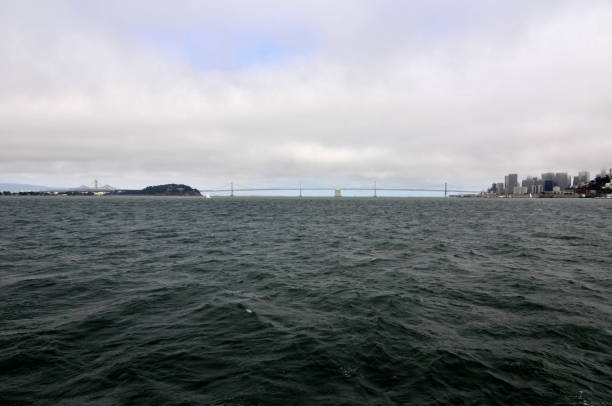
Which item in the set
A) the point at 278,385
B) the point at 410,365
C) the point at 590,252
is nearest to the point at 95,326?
the point at 278,385

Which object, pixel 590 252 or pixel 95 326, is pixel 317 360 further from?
pixel 590 252

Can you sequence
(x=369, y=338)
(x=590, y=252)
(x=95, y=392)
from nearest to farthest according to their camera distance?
(x=95, y=392)
(x=369, y=338)
(x=590, y=252)

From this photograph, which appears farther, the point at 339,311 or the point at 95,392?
the point at 339,311

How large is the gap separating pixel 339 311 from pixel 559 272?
13.8 m

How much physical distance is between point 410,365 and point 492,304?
639cm

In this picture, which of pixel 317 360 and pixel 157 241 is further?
pixel 157 241

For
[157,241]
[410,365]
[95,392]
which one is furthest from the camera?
[157,241]

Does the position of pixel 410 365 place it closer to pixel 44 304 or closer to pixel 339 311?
pixel 339 311

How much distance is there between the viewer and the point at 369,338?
936cm

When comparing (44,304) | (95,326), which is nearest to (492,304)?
(95,326)

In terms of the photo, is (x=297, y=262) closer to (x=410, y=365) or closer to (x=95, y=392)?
(x=410, y=365)

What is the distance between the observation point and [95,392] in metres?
6.69

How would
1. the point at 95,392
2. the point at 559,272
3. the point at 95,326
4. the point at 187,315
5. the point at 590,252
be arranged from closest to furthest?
the point at 95,392
the point at 95,326
the point at 187,315
the point at 559,272
the point at 590,252

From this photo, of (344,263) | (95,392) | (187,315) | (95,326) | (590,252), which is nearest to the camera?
(95,392)
